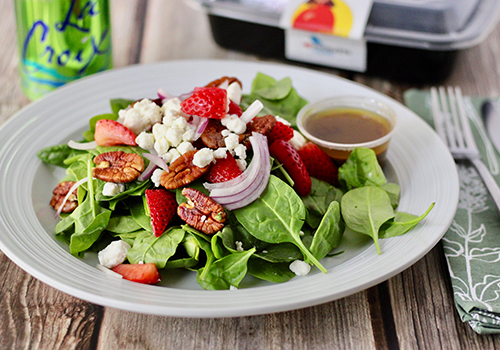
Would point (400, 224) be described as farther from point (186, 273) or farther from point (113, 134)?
point (113, 134)

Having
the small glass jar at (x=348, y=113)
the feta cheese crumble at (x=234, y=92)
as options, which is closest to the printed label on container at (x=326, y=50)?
the small glass jar at (x=348, y=113)

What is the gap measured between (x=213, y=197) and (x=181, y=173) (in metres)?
0.15

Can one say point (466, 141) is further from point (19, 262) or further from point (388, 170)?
point (19, 262)

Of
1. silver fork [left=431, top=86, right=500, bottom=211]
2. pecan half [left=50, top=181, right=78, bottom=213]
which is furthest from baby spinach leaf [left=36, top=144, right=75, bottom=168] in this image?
silver fork [left=431, top=86, right=500, bottom=211]

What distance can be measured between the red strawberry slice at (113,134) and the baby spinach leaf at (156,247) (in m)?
0.41

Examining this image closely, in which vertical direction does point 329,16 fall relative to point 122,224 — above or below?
above

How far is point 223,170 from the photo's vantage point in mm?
1795

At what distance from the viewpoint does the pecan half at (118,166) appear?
183cm

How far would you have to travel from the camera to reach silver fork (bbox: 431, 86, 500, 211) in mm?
2256

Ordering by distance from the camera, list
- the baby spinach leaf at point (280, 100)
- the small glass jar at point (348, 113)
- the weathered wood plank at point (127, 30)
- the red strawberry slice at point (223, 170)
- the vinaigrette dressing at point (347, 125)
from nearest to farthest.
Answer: the red strawberry slice at point (223, 170), the small glass jar at point (348, 113), the vinaigrette dressing at point (347, 125), the baby spinach leaf at point (280, 100), the weathered wood plank at point (127, 30)

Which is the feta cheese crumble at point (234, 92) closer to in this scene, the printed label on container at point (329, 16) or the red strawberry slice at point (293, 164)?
the red strawberry slice at point (293, 164)

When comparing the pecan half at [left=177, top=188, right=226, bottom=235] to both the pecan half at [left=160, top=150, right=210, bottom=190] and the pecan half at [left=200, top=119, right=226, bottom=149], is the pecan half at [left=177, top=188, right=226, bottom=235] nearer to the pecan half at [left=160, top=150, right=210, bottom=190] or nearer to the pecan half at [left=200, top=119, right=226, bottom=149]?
the pecan half at [left=160, top=150, right=210, bottom=190]

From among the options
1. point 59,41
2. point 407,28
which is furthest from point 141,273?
point 407,28

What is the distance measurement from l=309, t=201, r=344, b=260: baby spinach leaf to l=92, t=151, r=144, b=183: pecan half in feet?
2.30
